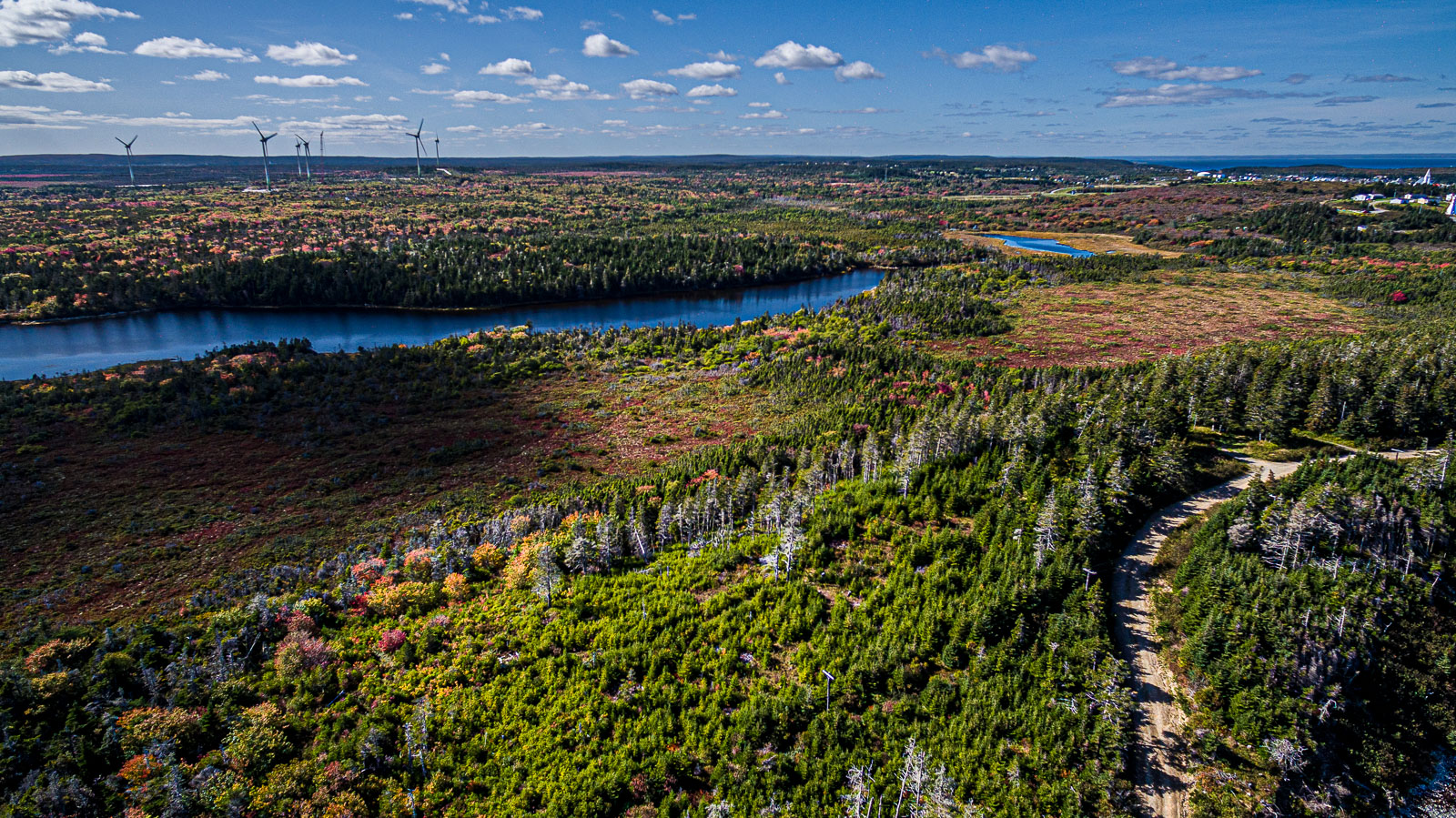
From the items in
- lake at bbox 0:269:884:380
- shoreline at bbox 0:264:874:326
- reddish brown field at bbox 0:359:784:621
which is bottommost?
reddish brown field at bbox 0:359:784:621

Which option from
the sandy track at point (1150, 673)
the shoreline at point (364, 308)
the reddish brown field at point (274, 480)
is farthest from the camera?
the shoreline at point (364, 308)

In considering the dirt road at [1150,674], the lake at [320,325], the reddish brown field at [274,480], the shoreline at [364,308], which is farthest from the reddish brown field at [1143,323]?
the shoreline at [364,308]

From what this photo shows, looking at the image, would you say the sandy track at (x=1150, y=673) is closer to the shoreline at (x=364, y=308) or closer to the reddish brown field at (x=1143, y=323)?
the reddish brown field at (x=1143, y=323)

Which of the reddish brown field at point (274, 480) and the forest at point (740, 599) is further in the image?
the reddish brown field at point (274, 480)

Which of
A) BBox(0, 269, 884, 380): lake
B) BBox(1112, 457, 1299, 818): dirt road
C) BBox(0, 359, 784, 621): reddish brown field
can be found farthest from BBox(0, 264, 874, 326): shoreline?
BBox(1112, 457, 1299, 818): dirt road

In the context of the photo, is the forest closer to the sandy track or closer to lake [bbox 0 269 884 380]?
the sandy track

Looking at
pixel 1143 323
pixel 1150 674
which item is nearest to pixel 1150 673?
pixel 1150 674
